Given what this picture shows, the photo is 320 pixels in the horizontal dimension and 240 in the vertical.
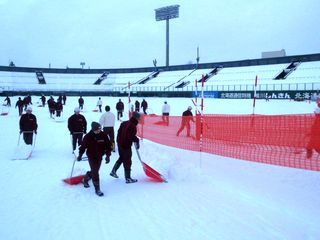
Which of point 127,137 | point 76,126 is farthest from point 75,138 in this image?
point 127,137

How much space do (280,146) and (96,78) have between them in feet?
199

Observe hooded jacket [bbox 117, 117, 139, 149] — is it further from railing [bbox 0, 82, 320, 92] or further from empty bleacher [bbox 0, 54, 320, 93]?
empty bleacher [bbox 0, 54, 320, 93]

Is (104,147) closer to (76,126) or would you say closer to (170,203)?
(170,203)

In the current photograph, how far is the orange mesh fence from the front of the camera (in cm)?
666

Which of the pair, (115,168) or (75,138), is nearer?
(115,168)

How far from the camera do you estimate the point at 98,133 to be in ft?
19.2

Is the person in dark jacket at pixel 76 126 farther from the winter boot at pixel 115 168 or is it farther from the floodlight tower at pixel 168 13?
the floodlight tower at pixel 168 13

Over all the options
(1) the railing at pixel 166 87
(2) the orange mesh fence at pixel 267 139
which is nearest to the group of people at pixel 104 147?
(2) the orange mesh fence at pixel 267 139

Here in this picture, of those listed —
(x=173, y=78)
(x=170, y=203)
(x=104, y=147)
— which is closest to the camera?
(x=170, y=203)

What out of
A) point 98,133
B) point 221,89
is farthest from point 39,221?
point 221,89

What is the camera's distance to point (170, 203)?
546cm

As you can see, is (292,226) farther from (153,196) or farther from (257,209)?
(153,196)

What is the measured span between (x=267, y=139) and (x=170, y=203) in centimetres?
336

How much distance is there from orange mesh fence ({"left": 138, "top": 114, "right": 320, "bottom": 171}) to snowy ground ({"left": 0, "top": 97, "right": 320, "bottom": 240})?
1.09ft
